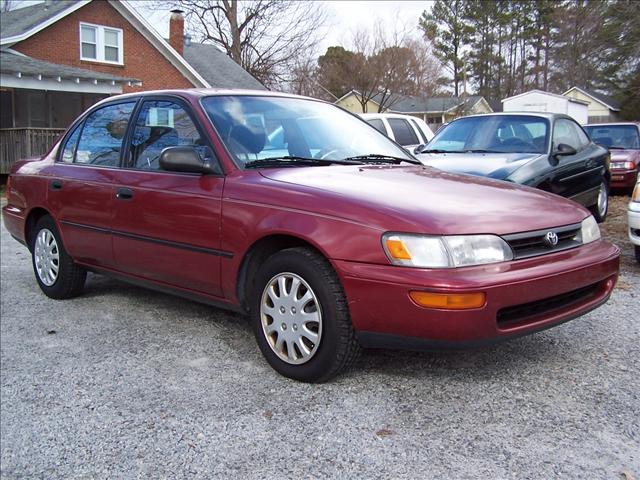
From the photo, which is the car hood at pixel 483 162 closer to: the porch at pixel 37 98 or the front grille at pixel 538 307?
the front grille at pixel 538 307

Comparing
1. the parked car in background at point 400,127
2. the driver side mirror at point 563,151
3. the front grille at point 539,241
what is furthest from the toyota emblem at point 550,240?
the parked car in background at point 400,127

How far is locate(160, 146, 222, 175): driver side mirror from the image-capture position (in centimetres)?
361

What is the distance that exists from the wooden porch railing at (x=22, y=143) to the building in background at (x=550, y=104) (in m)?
29.1

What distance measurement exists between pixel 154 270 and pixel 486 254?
7.40 ft

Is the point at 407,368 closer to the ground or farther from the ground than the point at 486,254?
closer to the ground

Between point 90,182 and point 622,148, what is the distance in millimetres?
11168

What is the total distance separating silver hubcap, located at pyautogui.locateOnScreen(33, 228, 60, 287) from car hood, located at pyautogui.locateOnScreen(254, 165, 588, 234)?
249cm

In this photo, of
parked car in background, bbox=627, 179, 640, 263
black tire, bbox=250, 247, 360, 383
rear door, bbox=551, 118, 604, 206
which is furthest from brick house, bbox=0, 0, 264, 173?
black tire, bbox=250, 247, 360, 383

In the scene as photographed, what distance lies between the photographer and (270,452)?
262 cm

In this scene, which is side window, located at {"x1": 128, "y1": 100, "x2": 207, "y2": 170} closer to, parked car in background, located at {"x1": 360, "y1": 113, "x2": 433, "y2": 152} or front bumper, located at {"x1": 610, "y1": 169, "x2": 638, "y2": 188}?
parked car in background, located at {"x1": 360, "y1": 113, "x2": 433, "y2": 152}

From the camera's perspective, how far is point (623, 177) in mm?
11297

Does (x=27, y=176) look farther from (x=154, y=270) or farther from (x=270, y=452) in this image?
(x=270, y=452)

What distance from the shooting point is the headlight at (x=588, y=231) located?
346 centimetres

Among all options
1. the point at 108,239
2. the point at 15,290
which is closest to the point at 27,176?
the point at 15,290
